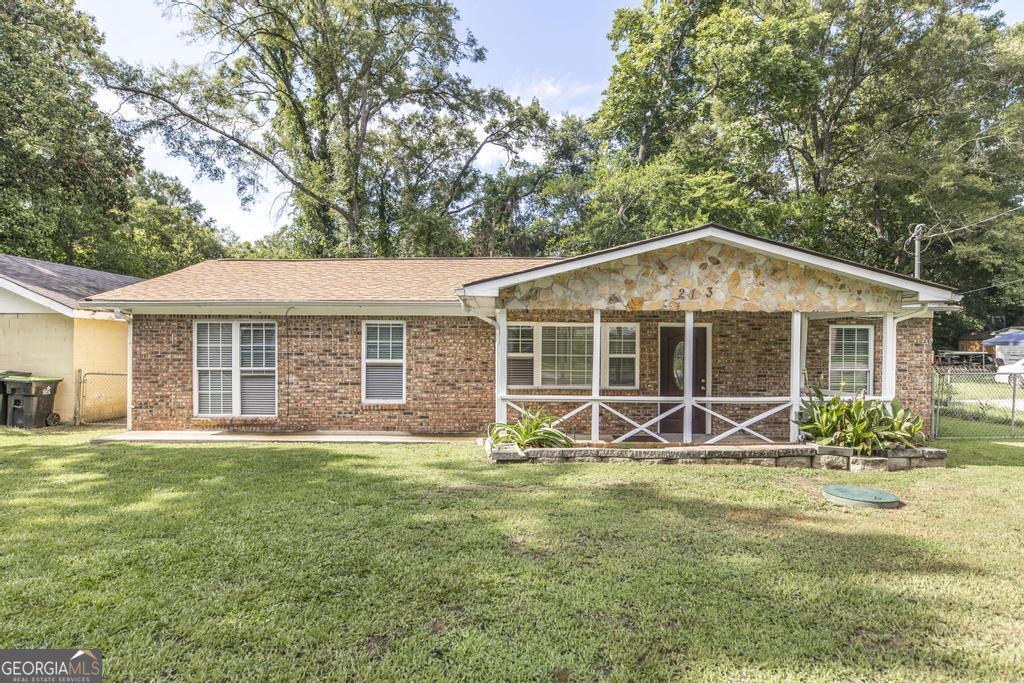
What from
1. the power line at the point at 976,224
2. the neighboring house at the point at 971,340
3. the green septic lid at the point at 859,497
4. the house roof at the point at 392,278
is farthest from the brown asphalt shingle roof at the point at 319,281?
the neighboring house at the point at 971,340

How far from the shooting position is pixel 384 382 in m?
10.2

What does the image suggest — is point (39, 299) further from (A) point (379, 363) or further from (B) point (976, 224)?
(B) point (976, 224)

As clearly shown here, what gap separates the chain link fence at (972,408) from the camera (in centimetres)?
1040

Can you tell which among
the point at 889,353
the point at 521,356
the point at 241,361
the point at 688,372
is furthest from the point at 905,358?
the point at 241,361

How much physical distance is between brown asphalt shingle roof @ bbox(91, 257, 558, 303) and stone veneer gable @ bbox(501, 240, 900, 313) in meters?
3.26

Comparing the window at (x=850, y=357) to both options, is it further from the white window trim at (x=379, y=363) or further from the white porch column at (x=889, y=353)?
the white window trim at (x=379, y=363)

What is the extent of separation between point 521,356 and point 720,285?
4014mm

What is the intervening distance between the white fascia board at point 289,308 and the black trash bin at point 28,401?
2.73 metres

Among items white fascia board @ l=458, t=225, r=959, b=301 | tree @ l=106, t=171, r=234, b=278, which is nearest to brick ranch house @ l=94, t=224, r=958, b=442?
white fascia board @ l=458, t=225, r=959, b=301

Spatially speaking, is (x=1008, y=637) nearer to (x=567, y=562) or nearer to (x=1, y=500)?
(x=567, y=562)

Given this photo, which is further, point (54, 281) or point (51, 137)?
point (51, 137)

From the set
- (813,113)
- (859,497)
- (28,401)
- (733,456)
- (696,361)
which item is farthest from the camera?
(813,113)

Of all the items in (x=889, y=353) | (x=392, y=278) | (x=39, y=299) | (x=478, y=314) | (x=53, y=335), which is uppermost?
(x=392, y=278)

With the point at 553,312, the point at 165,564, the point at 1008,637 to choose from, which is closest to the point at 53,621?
the point at 165,564
